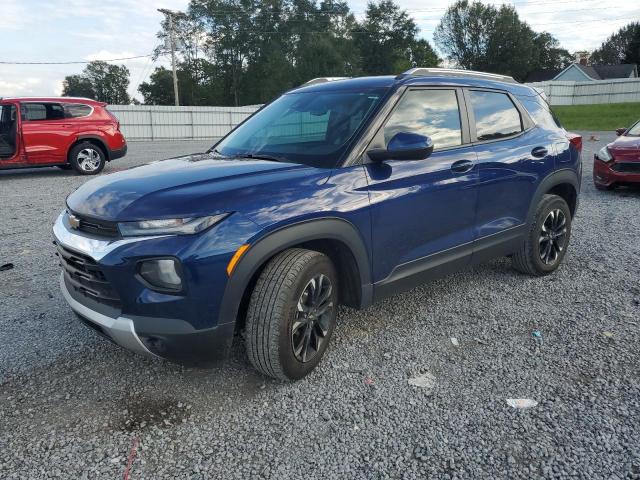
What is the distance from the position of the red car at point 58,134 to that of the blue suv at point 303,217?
872cm

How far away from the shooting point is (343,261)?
3.04m

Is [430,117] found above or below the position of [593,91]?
below

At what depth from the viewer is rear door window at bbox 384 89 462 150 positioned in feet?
10.8

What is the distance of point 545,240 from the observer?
4.58 m

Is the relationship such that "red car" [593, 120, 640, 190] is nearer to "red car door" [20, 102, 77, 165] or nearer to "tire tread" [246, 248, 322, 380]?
"tire tread" [246, 248, 322, 380]

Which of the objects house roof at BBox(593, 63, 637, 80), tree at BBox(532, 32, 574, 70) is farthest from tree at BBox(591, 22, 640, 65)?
house roof at BBox(593, 63, 637, 80)


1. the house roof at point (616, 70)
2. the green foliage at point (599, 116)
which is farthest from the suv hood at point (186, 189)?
the house roof at point (616, 70)

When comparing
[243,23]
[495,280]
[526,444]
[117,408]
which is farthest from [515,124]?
[243,23]

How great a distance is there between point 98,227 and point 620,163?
8.81m

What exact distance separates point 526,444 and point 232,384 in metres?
1.59

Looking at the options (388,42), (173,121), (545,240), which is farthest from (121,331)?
(388,42)

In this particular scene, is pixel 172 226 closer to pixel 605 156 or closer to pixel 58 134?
pixel 605 156

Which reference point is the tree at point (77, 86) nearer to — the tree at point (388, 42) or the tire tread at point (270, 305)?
the tree at point (388, 42)

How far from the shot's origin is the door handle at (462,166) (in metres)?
3.49
